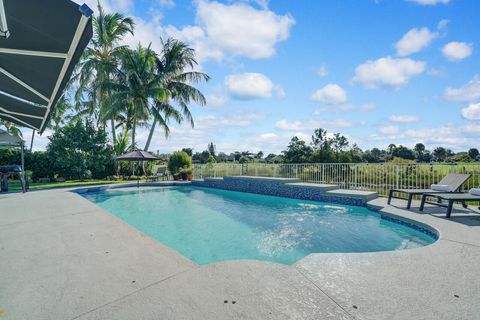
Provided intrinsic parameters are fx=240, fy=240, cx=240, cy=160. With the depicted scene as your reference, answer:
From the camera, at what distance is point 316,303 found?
1959 mm

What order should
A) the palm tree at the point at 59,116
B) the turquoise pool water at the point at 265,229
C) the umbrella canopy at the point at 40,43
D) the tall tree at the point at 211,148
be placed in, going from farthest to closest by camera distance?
the tall tree at the point at 211,148 → the palm tree at the point at 59,116 → the turquoise pool water at the point at 265,229 → the umbrella canopy at the point at 40,43

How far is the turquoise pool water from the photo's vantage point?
4609mm

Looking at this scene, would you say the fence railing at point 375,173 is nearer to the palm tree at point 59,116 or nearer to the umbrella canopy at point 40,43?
the umbrella canopy at point 40,43

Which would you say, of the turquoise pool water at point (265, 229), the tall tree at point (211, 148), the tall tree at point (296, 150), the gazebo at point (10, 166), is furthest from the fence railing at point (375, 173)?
the tall tree at point (211, 148)

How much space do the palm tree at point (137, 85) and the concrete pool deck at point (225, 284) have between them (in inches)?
580

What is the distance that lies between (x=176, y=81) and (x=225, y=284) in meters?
19.5

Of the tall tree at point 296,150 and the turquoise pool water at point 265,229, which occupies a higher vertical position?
the tall tree at point 296,150

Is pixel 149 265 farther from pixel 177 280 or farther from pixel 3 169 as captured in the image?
pixel 3 169

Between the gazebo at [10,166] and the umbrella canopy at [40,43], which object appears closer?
the umbrella canopy at [40,43]

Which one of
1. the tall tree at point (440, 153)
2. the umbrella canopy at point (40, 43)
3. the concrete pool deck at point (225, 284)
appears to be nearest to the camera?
the concrete pool deck at point (225, 284)

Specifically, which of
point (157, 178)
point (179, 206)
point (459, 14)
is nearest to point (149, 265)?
point (179, 206)

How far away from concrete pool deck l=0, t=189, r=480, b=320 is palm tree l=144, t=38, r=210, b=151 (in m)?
15.9

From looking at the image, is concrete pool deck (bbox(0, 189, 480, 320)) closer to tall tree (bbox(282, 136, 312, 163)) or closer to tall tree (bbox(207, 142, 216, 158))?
tall tree (bbox(282, 136, 312, 163))

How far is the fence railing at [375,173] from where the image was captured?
759cm
